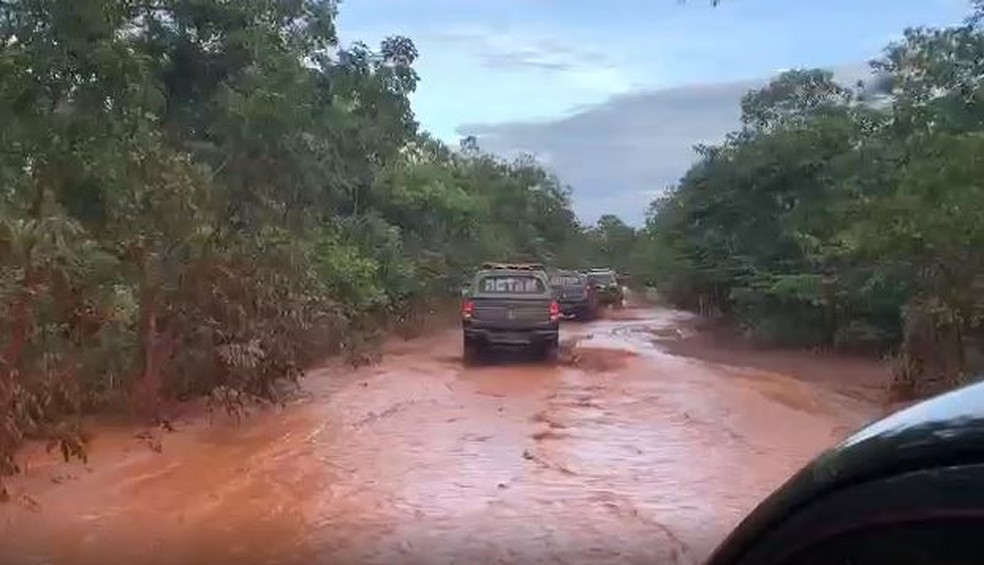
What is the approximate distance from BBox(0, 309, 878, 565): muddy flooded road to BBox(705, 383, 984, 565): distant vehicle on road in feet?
20.2

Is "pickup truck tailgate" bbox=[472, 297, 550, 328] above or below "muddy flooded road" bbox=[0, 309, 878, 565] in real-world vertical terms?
above

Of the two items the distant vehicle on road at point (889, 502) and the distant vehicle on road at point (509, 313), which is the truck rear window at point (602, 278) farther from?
the distant vehicle on road at point (889, 502)

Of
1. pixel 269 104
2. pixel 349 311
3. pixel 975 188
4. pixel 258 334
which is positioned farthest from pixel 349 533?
pixel 349 311

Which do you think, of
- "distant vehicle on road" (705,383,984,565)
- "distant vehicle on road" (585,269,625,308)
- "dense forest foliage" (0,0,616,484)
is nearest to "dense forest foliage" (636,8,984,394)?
"distant vehicle on road" (585,269,625,308)

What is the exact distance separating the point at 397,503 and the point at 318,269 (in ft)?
36.0

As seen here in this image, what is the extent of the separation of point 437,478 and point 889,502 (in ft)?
29.1

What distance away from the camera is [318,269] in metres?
19.4

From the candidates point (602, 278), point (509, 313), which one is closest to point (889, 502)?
point (509, 313)

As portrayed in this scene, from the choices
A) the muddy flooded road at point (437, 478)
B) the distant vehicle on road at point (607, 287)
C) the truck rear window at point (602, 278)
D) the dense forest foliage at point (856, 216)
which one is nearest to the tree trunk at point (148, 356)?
the muddy flooded road at point (437, 478)

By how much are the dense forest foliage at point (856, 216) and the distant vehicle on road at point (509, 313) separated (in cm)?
465

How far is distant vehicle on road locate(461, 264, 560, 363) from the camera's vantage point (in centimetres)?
1984

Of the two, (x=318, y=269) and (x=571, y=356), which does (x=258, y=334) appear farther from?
(x=571, y=356)

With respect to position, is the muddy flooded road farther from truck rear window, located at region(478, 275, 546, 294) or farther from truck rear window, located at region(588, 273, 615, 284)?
truck rear window, located at region(588, 273, 615, 284)

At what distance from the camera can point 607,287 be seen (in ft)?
137
